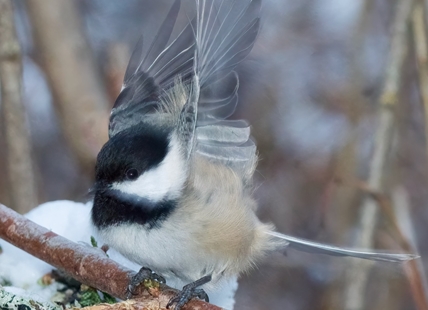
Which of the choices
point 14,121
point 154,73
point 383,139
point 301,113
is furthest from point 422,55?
point 14,121

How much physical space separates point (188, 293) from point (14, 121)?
0.99 m

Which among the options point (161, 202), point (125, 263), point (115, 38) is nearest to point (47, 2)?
point (115, 38)

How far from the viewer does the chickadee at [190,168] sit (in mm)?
1096

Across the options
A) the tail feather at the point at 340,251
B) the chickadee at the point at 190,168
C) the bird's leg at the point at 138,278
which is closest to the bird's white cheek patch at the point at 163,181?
the chickadee at the point at 190,168

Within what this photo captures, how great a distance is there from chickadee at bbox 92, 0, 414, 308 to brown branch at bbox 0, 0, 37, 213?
596mm

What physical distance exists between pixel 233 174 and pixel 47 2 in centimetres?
106

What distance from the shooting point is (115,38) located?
229 centimetres

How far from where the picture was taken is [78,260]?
3.84 feet

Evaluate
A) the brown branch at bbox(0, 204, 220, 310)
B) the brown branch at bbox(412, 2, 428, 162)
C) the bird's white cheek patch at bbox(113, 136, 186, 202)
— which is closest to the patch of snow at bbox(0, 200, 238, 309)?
the brown branch at bbox(0, 204, 220, 310)

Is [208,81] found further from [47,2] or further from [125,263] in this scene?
[47,2]

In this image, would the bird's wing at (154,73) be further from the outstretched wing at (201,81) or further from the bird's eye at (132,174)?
the bird's eye at (132,174)

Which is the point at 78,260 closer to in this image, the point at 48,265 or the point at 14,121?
the point at 48,265

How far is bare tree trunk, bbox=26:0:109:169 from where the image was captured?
77.6 inches

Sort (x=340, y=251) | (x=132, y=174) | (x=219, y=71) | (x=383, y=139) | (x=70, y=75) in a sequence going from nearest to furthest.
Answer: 1. (x=132, y=174)
2. (x=219, y=71)
3. (x=340, y=251)
4. (x=383, y=139)
5. (x=70, y=75)
